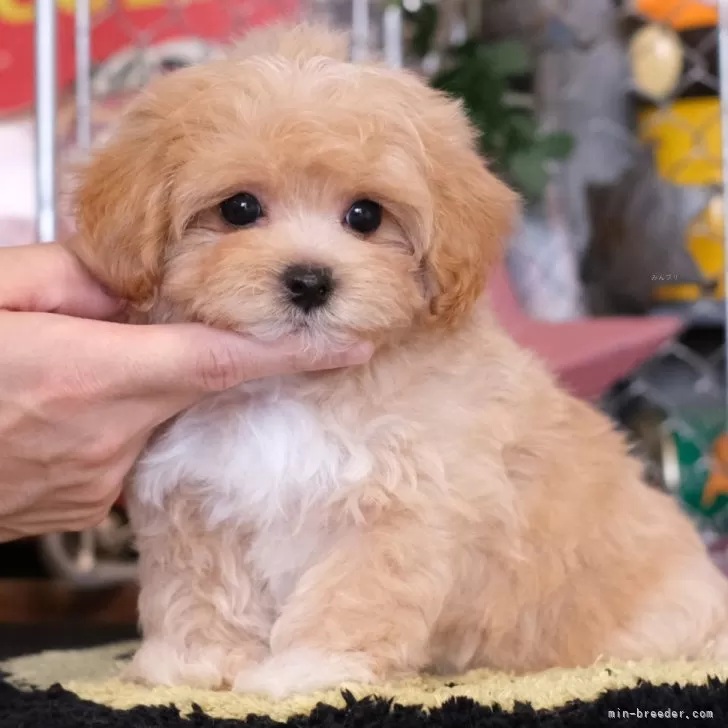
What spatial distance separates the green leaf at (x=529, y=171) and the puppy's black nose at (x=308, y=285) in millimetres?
2026

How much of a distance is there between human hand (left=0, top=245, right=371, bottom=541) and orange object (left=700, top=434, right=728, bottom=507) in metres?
2.26

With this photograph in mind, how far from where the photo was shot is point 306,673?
1.44m

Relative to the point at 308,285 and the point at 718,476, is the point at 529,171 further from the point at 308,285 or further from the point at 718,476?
the point at 308,285

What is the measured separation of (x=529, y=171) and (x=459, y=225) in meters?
1.85

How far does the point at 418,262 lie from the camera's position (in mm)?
1645

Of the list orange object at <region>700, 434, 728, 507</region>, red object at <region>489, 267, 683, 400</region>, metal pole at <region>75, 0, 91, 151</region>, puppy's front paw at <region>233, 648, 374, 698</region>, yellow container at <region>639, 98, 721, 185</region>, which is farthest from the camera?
yellow container at <region>639, 98, 721, 185</region>

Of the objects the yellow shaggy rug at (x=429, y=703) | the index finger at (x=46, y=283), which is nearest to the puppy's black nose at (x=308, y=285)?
the index finger at (x=46, y=283)

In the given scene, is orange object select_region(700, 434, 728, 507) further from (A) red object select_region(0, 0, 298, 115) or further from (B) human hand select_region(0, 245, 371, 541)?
(B) human hand select_region(0, 245, 371, 541)

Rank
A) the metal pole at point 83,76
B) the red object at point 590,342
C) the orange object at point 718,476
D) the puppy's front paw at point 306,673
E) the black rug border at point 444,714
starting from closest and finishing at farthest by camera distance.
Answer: the black rug border at point 444,714
the puppy's front paw at point 306,673
the red object at point 590,342
the metal pole at point 83,76
the orange object at point 718,476

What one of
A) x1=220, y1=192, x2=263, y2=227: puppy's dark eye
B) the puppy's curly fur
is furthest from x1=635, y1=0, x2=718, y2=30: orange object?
x1=220, y1=192, x2=263, y2=227: puppy's dark eye

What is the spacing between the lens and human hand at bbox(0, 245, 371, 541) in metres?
1.52

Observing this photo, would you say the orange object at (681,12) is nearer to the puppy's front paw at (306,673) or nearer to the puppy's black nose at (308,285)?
the puppy's black nose at (308,285)

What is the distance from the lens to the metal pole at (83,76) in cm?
296

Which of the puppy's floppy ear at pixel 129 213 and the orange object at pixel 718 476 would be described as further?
the orange object at pixel 718 476
